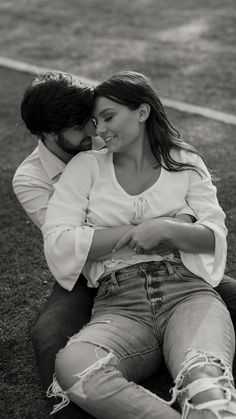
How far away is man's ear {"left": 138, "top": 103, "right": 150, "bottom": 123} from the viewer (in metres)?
2.83

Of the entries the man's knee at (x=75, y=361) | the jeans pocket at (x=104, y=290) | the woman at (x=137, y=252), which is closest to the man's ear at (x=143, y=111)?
the woman at (x=137, y=252)

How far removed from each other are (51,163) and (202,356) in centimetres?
116

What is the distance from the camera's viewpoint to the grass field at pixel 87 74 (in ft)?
10.1

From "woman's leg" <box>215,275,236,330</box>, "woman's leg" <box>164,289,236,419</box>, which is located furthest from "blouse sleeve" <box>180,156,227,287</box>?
"woman's leg" <box>215,275,236,330</box>

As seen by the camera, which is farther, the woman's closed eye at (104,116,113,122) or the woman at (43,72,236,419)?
the woman's closed eye at (104,116,113,122)

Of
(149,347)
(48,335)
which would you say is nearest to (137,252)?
(149,347)

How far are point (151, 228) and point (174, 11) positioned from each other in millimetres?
6771

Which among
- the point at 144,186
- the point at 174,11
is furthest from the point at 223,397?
the point at 174,11

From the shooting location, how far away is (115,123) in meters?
2.77

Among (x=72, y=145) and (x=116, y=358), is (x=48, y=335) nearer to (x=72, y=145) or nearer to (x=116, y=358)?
(x=116, y=358)

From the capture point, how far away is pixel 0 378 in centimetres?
278

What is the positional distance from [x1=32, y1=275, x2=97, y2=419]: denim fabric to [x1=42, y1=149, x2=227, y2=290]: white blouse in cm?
9

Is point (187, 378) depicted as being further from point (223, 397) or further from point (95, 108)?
point (95, 108)

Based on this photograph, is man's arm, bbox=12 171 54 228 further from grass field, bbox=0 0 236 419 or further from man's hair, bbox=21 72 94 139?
grass field, bbox=0 0 236 419
